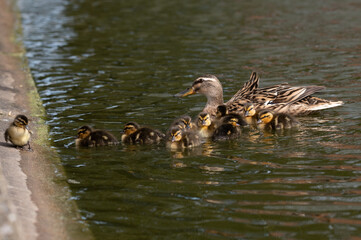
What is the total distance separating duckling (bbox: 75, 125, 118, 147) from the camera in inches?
272

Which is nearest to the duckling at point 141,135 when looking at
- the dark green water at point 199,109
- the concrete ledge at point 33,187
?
the dark green water at point 199,109

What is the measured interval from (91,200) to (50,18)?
13.6 meters

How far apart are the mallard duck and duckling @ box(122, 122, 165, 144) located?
4.86 ft

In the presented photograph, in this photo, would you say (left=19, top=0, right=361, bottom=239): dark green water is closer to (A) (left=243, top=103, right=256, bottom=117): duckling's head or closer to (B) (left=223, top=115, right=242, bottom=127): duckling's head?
(B) (left=223, top=115, right=242, bottom=127): duckling's head

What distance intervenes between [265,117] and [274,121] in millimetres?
125

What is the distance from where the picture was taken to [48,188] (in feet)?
18.2

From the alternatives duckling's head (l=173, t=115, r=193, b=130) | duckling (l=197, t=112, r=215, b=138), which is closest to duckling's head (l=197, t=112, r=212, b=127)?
duckling (l=197, t=112, r=215, b=138)

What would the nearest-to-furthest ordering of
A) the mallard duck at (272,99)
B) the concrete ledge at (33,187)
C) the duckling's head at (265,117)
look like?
the concrete ledge at (33,187) < the duckling's head at (265,117) < the mallard duck at (272,99)

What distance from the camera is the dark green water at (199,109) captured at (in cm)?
478

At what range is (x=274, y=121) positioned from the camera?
7.43 meters

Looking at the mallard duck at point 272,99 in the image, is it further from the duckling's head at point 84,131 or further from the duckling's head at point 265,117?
the duckling's head at point 84,131

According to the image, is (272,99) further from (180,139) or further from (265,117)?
(180,139)

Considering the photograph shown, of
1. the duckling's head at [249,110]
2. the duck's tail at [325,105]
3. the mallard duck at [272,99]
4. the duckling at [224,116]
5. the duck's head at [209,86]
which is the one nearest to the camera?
the duckling at [224,116]

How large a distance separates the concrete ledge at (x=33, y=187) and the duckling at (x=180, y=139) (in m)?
1.18
